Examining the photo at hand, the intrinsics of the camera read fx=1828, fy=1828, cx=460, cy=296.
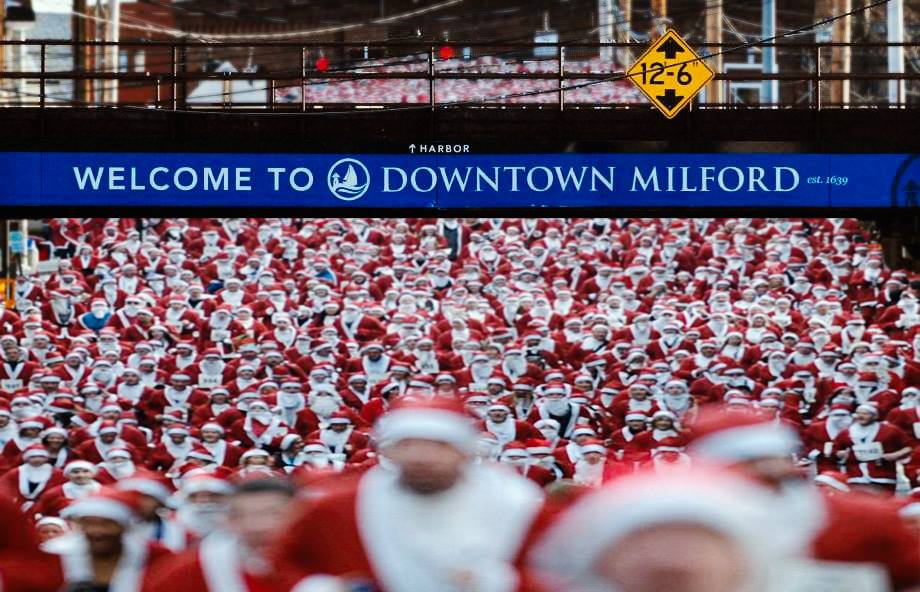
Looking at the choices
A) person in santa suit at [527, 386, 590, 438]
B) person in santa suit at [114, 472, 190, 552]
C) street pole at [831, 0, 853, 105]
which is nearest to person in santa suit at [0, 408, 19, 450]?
person in santa suit at [527, 386, 590, 438]

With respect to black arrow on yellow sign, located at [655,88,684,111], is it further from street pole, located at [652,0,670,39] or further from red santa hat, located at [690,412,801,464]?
street pole, located at [652,0,670,39]

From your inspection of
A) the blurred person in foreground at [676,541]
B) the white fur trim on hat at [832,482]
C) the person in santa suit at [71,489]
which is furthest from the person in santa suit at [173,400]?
the blurred person in foreground at [676,541]

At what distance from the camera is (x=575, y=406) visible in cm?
1862

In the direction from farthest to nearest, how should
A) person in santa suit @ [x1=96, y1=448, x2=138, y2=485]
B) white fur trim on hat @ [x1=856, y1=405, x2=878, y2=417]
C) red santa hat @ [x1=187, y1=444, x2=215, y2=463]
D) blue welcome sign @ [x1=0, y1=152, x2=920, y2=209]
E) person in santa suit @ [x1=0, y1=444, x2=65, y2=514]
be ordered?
Result: blue welcome sign @ [x1=0, y1=152, x2=920, y2=209], white fur trim on hat @ [x1=856, y1=405, x2=878, y2=417], red santa hat @ [x1=187, y1=444, x2=215, y2=463], person in santa suit @ [x1=96, y1=448, x2=138, y2=485], person in santa suit @ [x1=0, y1=444, x2=65, y2=514]

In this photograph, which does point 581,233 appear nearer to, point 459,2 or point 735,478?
point 735,478

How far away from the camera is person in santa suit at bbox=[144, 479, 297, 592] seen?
17.9ft

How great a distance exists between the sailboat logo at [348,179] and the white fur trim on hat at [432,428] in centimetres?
1320

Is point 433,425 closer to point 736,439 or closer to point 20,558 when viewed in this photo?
point 736,439

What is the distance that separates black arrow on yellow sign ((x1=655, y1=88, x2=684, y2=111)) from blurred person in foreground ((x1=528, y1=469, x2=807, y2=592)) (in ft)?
50.8

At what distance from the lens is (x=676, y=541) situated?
2.92m

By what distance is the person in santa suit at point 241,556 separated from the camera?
17.9 ft

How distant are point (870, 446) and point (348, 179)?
5644 millimetres

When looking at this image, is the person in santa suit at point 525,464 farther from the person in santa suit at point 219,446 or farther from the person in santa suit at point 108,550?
the person in santa suit at point 108,550

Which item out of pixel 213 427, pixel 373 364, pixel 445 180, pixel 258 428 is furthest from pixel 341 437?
pixel 373 364
